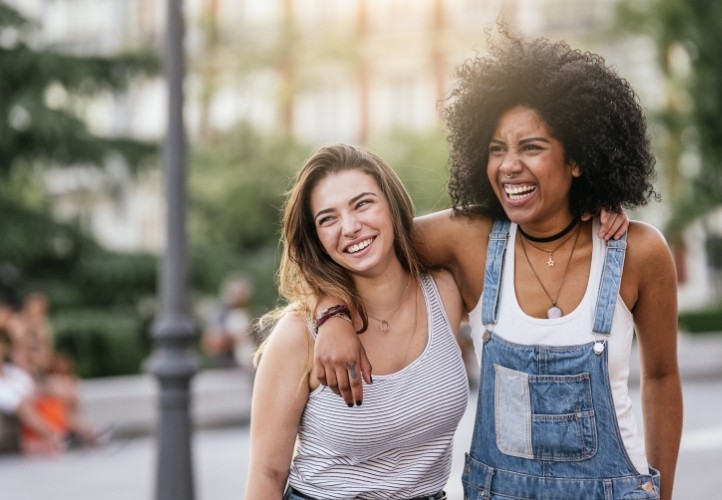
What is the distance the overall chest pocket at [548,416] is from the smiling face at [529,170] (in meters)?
0.39

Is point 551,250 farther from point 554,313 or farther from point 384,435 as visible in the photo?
point 384,435

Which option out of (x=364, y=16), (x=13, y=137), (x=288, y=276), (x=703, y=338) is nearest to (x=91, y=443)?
(x=13, y=137)

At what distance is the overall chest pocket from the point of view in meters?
2.58

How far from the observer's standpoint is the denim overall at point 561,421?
2584mm

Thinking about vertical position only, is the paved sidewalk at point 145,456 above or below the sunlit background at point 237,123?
below

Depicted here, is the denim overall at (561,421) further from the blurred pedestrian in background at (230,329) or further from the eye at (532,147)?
the blurred pedestrian in background at (230,329)

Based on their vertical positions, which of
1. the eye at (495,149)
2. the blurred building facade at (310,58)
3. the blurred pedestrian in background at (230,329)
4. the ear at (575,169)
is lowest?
the blurred pedestrian in background at (230,329)

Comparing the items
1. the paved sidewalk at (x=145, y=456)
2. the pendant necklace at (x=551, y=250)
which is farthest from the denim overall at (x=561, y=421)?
the paved sidewalk at (x=145, y=456)

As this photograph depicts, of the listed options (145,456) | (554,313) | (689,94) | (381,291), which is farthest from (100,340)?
(554,313)

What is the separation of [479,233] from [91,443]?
31.7ft

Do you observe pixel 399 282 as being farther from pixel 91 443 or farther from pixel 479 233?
pixel 91 443

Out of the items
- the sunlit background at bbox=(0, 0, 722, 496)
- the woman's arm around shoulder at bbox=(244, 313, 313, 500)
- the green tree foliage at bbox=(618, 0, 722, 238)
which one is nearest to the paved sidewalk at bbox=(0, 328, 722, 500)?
the sunlit background at bbox=(0, 0, 722, 496)

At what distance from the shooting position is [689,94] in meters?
21.9

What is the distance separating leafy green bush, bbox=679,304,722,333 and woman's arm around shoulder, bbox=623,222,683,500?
20980 millimetres
